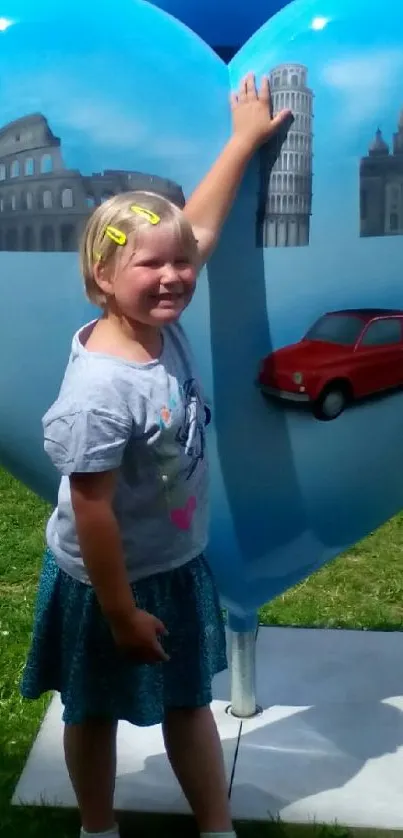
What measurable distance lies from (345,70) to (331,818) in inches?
53.8

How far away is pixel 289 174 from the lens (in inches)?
67.7

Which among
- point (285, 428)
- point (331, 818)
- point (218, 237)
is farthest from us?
point (331, 818)

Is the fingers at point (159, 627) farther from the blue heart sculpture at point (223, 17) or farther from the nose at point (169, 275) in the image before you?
the blue heart sculpture at point (223, 17)

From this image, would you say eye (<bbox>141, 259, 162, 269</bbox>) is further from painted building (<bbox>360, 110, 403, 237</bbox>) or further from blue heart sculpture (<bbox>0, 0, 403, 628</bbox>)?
painted building (<bbox>360, 110, 403, 237</bbox>)

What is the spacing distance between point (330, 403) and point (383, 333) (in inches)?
5.7

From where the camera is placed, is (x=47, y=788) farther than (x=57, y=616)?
Yes

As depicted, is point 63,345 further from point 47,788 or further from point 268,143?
point 47,788

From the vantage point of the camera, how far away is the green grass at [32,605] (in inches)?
81.8

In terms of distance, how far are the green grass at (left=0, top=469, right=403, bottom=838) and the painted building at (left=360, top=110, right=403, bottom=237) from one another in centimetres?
113

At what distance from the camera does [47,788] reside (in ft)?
7.18

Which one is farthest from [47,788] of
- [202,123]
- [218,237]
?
[202,123]

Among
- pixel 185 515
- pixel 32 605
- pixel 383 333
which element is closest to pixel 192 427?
pixel 185 515

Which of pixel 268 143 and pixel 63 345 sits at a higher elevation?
pixel 268 143

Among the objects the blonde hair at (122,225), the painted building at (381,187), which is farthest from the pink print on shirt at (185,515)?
the painted building at (381,187)
